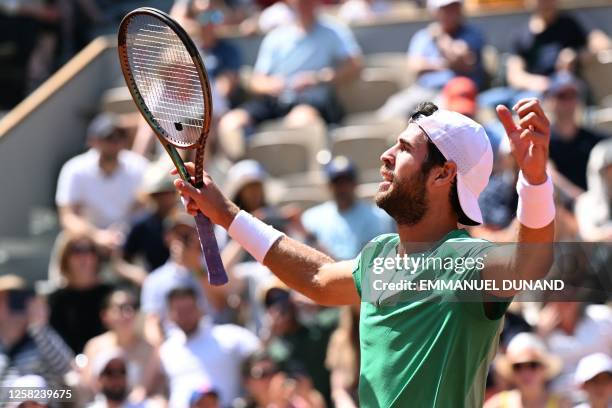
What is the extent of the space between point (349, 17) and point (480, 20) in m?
1.24

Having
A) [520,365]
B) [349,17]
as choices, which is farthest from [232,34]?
[520,365]

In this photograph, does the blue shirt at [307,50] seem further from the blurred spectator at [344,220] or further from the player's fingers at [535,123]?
the player's fingers at [535,123]

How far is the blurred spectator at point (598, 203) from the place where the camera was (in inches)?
318

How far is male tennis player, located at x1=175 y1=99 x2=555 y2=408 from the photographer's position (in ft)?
12.4

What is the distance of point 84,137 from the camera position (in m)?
11.7

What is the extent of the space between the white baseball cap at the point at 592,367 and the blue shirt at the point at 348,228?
2001 millimetres

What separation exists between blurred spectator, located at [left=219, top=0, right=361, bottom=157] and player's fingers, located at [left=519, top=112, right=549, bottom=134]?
6.77 m

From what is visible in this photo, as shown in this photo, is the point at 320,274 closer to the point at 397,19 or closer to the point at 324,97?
the point at 324,97

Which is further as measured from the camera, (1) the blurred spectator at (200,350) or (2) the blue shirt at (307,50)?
(2) the blue shirt at (307,50)

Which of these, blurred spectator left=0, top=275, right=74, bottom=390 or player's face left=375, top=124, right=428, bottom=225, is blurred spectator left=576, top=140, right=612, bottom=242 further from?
player's face left=375, top=124, right=428, bottom=225

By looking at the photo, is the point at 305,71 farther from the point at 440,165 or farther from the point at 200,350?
the point at 440,165

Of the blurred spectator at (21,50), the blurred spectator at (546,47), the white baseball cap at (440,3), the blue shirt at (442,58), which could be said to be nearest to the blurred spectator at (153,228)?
the blue shirt at (442,58)

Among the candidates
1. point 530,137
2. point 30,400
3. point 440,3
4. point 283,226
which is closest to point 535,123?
point 530,137

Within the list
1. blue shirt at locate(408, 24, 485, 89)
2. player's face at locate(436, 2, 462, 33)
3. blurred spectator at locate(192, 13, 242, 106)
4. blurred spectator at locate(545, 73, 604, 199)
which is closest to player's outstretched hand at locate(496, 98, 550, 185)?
blurred spectator at locate(545, 73, 604, 199)
